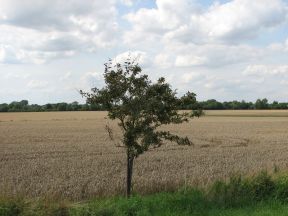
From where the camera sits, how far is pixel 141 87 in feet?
39.7

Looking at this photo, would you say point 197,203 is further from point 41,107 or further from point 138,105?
point 41,107

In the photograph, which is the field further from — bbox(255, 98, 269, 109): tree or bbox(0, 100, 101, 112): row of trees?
bbox(255, 98, 269, 109): tree

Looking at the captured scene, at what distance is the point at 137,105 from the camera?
11812mm

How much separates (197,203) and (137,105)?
2.76 meters

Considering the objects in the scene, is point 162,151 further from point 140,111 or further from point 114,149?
point 140,111

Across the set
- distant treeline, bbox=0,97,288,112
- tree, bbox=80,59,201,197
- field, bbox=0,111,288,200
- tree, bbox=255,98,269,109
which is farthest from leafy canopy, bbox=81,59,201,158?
tree, bbox=255,98,269,109

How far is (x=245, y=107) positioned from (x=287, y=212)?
449 feet

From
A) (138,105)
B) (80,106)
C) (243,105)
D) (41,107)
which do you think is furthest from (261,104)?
(138,105)

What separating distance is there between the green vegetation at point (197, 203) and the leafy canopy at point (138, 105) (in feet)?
4.67

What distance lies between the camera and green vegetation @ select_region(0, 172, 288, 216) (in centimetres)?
934

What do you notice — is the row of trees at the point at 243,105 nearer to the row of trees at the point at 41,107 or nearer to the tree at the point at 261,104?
the tree at the point at 261,104

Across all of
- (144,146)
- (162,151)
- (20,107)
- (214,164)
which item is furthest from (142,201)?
(20,107)

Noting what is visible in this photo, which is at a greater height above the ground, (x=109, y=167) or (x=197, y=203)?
(x=197, y=203)

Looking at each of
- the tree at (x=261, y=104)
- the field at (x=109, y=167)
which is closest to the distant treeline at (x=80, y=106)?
the tree at (x=261, y=104)
